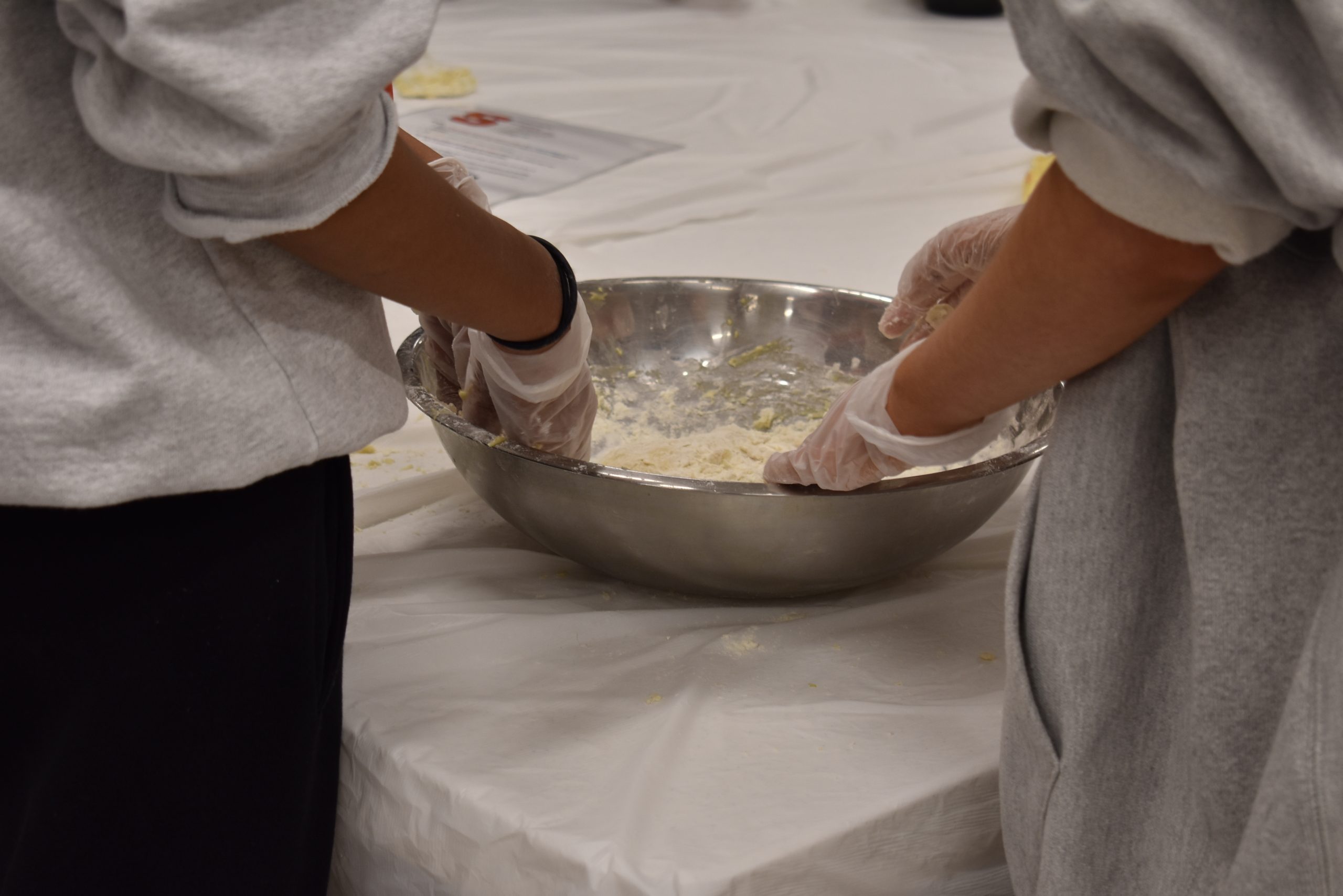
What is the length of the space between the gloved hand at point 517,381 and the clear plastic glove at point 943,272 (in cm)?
22

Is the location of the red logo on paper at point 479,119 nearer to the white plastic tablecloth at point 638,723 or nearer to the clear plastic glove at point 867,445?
the white plastic tablecloth at point 638,723

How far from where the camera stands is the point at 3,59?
0.42 metres

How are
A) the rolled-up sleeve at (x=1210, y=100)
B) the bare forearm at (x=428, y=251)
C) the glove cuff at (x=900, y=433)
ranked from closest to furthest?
the rolled-up sleeve at (x=1210, y=100)
the bare forearm at (x=428, y=251)
the glove cuff at (x=900, y=433)

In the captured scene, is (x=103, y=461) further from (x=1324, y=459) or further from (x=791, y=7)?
(x=791, y=7)

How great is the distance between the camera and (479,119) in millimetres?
1949

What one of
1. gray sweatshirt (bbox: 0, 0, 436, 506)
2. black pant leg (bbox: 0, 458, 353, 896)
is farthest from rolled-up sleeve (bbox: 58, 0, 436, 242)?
black pant leg (bbox: 0, 458, 353, 896)

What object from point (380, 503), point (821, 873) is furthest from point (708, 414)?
point (821, 873)

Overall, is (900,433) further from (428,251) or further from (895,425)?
(428,251)

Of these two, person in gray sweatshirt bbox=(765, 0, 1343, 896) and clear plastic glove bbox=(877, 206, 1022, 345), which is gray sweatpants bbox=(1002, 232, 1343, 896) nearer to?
person in gray sweatshirt bbox=(765, 0, 1343, 896)

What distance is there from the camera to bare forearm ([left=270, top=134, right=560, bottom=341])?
47 centimetres

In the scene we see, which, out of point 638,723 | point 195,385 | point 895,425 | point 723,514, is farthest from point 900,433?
point 195,385

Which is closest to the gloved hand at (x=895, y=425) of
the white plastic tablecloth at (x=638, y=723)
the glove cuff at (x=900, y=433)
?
the glove cuff at (x=900, y=433)

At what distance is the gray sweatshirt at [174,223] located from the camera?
386 mm

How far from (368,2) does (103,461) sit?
8.1 inches
